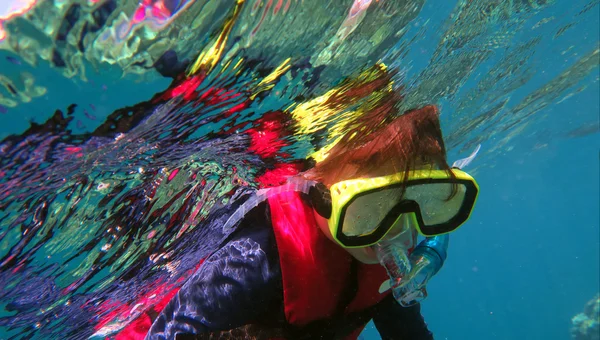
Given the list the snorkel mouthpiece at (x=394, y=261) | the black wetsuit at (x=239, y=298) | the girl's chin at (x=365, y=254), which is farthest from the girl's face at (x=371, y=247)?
the black wetsuit at (x=239, y=298)

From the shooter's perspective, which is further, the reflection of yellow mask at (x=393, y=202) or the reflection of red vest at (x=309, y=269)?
the reflection of red vest at (x=309, y=269)

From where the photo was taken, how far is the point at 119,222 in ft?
22.5

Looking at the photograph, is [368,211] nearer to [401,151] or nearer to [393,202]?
[393,202]

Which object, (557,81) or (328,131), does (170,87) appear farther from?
(557,81)

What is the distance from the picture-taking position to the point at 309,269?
3.81 m

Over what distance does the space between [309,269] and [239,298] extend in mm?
840

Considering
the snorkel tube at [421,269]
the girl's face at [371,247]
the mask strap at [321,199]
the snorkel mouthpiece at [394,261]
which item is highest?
the mask strap at [321,199]

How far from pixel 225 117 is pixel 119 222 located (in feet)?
10.3

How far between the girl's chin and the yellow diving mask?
0.34 meters

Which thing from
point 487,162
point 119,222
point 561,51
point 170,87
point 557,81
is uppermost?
point 170,87

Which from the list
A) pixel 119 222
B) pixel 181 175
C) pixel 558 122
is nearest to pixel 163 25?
pixel 181 175

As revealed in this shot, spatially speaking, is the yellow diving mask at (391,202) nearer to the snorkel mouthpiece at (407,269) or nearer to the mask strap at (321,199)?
the mask strap at (321,199)

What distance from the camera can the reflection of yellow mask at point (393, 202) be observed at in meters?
3.25

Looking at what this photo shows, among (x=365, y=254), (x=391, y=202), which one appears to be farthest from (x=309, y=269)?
(x=391, y=202)
